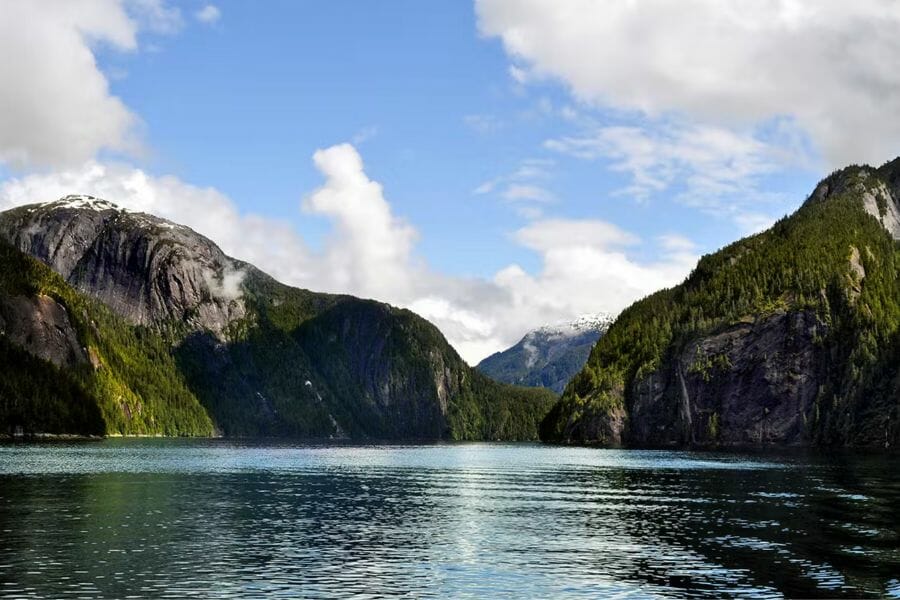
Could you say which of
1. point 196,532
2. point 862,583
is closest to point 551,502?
point 196,532

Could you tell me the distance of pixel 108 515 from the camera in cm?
7412

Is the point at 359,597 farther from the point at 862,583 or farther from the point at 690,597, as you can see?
the point at 862,583

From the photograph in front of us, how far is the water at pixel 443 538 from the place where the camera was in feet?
152

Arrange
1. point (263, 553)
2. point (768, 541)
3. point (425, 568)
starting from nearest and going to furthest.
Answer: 1. point (425, 568)
2. point (263, 553)
3. point (768, 541)

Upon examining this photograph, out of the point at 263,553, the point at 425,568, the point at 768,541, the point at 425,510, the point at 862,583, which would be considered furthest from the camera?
the point at 425,510

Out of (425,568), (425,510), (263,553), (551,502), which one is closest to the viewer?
(425,568)

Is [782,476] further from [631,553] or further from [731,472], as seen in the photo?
[631,553]

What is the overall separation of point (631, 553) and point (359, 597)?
21.8 m

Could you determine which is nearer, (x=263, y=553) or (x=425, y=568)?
(x=425, y=568)

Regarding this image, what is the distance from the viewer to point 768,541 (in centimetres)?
6225

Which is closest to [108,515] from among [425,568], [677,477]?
[425,568]

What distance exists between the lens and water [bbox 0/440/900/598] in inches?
1823

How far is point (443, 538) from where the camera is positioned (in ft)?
211

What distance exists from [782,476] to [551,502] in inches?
2052
